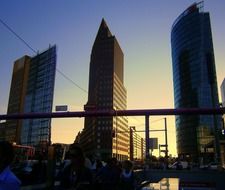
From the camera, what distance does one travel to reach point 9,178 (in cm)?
246

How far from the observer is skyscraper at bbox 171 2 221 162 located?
359 ft

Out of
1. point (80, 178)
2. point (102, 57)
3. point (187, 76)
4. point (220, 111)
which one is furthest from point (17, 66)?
point (80, 178)

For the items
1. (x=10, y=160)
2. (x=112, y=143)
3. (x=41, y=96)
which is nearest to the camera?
(x=10, y=160)

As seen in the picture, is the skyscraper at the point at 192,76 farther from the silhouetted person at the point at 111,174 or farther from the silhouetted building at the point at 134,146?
the silhouetted person at the point at 111,174

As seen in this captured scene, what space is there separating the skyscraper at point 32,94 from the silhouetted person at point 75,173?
130m

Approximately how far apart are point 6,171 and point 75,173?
2033 mm

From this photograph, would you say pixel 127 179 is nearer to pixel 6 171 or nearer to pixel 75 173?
pixel 75 173

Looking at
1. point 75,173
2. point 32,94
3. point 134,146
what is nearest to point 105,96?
point 32,94

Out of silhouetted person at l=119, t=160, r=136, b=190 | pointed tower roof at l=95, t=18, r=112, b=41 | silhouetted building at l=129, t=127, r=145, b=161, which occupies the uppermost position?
pointed tower roof at l=95, t=18, r=112, b=41

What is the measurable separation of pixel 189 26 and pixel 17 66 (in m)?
84.9

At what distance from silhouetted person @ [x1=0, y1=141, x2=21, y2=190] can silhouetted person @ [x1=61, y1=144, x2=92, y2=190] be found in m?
1.80

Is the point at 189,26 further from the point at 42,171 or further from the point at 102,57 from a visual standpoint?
the point at 42,171

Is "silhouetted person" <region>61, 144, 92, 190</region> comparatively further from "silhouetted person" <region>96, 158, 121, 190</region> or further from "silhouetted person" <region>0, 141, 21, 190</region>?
"silhouetted person" <region>96, 158, 121, 190</region>

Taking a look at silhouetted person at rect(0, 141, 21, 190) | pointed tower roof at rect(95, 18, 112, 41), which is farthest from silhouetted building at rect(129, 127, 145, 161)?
pointed tower roof at rect(95, 18, 112, 41)
